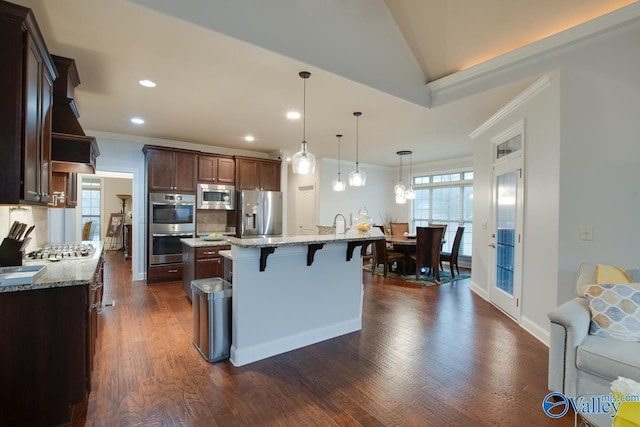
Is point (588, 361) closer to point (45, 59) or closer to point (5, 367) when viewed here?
point (5, 367)

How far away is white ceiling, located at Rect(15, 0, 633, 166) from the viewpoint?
2.29m

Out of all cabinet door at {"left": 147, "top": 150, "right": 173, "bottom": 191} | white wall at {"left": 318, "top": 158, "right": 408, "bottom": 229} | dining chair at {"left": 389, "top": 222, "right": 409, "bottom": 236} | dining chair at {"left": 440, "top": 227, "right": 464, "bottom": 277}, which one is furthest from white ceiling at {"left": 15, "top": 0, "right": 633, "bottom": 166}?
dining chair at {"left": 389, "top": 222, "right": 409, "bottom": 236}

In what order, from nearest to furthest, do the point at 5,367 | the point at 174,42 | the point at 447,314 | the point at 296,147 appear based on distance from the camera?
the point at 5,367 → the point at 174,42 → the point at 447,314 → the point at 296,147

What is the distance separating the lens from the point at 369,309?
4070 millimetres

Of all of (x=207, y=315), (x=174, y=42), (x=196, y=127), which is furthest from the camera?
(x=196, y=127)

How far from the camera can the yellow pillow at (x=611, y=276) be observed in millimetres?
2240

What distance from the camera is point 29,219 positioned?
308 cm

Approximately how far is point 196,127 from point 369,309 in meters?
3.77

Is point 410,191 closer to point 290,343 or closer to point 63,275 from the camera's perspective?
point 290,343

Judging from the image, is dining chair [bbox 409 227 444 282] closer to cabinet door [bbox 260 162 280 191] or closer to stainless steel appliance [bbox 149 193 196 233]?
cabinet door [bbox 260 162 280 191]

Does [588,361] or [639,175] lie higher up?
[639,175]

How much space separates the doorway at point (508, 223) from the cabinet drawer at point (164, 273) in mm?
5067

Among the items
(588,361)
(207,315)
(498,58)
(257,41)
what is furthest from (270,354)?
(498,58)

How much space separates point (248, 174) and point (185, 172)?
1.17 m
